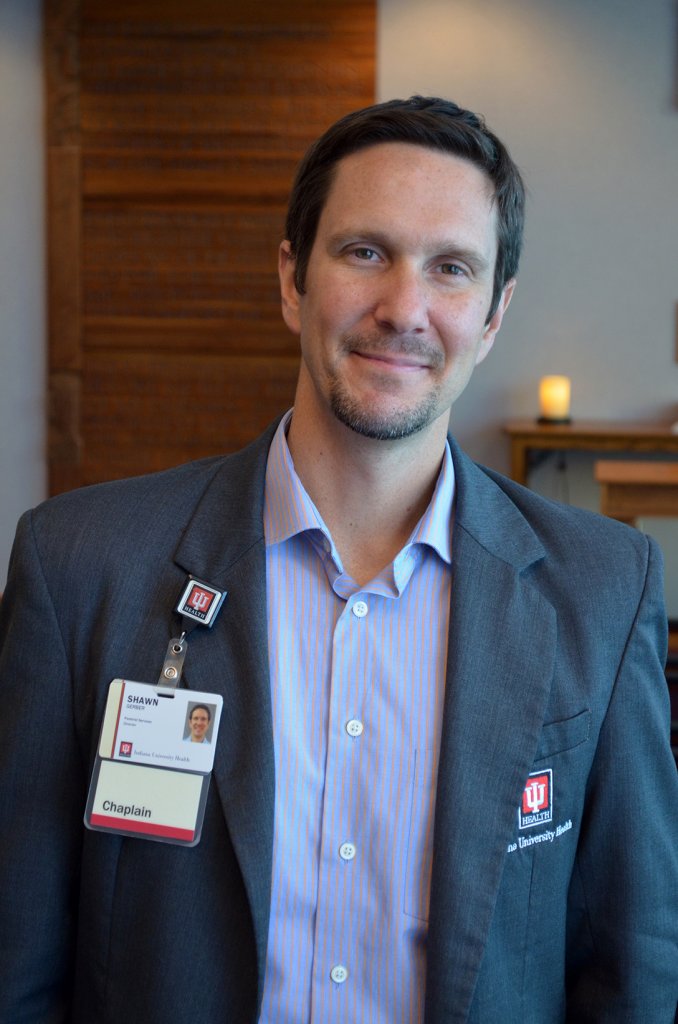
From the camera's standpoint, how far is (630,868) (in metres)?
1.22

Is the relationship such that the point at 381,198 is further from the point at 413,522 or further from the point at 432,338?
the point at 413,522

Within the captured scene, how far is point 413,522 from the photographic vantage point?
1352 millimetres

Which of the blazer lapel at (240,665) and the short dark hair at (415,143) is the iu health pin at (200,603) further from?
the short dark hair at (415,143)

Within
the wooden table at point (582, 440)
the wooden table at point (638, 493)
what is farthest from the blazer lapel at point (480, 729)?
the wooden table at point (582, 440)

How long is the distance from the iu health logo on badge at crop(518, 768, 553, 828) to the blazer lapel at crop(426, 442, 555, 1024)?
21 mm

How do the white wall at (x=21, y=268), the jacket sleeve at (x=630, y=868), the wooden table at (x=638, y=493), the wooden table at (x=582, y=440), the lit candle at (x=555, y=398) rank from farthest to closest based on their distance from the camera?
the white wall at (x=21, y=268), the lit candle at (x=555, y=398), the wooden table at (x=582, y=440), the wooden table at (x=638, y=493), the jacket sleeve at (x=630, y=868)

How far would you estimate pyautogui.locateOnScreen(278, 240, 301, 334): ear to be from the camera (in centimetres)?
144

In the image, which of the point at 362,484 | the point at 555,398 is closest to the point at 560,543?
the point at 362,484

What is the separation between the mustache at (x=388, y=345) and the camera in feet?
4.08

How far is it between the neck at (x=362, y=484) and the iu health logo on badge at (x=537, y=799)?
305mm

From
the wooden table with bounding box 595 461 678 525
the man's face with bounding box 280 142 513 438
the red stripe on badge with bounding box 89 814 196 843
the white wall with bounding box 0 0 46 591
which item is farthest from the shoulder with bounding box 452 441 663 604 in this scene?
the white wall with bounding box 0 0 46 591

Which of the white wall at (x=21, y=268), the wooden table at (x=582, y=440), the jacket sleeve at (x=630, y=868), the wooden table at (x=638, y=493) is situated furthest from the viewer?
the white wall at (x=21, y=268)

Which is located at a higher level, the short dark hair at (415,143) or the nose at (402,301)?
the short dark hair at (415,143)

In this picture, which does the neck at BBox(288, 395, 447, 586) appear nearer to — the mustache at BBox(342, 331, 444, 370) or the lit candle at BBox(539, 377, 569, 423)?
the mustache at BBox(342, 331, 444, 370)
